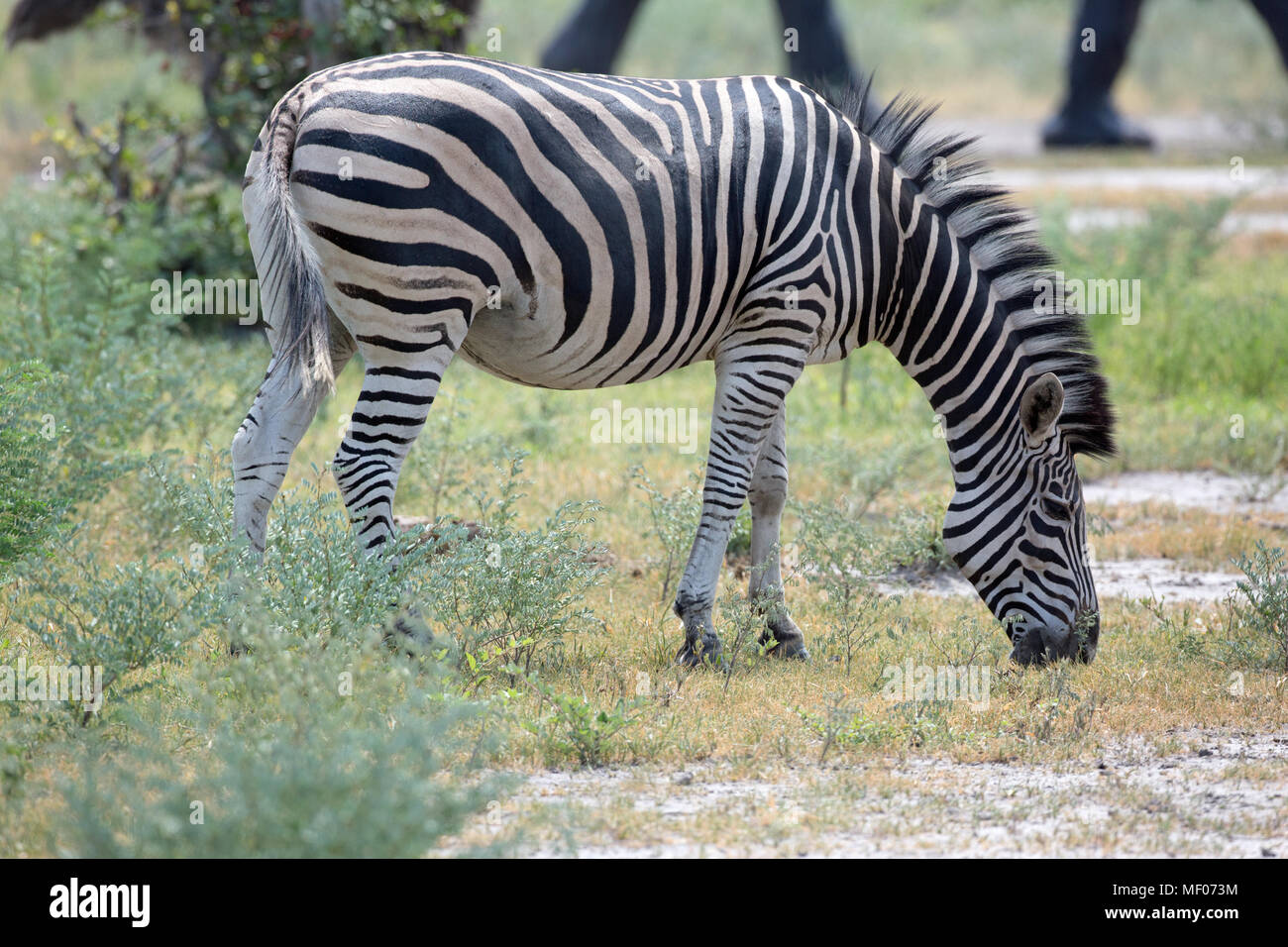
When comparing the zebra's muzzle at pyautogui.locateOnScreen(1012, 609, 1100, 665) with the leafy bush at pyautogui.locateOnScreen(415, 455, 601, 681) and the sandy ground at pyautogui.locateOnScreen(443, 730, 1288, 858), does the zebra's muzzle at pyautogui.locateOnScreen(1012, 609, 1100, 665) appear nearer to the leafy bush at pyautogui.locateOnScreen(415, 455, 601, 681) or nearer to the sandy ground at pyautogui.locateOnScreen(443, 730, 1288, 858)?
the sandy ground at pyautogui.locateOnScreen(443, 730, 1288, 858)

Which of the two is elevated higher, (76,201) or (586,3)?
(586,3)

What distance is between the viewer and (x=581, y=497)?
29.2 ft

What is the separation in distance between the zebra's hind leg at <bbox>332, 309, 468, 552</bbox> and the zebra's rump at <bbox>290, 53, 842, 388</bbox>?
9 centimetres

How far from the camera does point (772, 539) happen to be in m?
6.82

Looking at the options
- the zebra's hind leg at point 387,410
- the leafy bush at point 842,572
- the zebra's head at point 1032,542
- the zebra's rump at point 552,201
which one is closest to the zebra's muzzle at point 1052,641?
the zebra's head at point 1032,542

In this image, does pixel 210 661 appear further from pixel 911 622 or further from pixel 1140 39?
pixel 1140 39

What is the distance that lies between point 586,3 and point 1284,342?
1801 cm

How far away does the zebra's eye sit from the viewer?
20.6 feet

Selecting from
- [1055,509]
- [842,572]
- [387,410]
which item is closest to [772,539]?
[842,572]

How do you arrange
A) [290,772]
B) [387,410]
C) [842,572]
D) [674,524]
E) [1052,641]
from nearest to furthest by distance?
1. [290,772]
2. [387,410]
3. [1052,641]
4. [842,572]
5. [674,524]

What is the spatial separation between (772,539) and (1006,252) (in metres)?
1.76

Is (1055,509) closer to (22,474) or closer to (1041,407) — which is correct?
(1041,407)

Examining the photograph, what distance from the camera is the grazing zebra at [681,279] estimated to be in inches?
214
